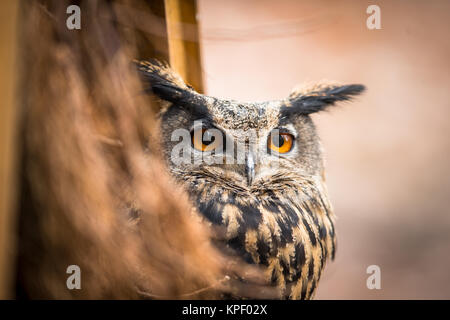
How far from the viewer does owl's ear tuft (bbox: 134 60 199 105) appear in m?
0.70

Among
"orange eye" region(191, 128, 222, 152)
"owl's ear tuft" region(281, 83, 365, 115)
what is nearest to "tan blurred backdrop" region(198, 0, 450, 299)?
"owl's ear tuft" region(281, 83, 365, 115)

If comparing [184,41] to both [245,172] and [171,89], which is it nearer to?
[171,89]

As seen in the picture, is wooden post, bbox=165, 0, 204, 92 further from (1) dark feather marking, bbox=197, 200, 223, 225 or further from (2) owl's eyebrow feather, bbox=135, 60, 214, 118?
(1) dark feather marking, bbox=197, 200, 223, 225

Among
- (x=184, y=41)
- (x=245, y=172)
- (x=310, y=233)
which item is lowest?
(x=310, y=233)

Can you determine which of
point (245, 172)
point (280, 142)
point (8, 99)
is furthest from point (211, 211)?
point (8, 99)

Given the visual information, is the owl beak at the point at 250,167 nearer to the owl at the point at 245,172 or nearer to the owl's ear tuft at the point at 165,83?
the owl at the point at 245,172

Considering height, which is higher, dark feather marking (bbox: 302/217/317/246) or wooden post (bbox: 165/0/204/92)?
wooden post (bbox: 165/0/204/92)

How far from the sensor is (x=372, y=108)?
2.89 feet

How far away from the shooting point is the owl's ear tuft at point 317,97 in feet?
2.57

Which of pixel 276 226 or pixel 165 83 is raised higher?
pixel 165 83

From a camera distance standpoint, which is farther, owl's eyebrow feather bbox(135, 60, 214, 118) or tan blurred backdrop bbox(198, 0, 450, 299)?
tan blurred backdrop bbox(198, 0, 450, 299)

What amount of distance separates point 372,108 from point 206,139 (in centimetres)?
49

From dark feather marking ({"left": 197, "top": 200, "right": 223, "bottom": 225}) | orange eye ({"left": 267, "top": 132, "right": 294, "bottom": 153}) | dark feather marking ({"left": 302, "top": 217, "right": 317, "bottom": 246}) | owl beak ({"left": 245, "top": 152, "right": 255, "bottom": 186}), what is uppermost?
orange eye ({"left": 267, "top": 132, "right": 294, "bottom": 153})

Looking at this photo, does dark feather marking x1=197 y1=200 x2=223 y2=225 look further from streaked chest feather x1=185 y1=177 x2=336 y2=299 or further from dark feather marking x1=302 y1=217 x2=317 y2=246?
dark feather marking x1=302 y1=217 x2=317 y2=246
